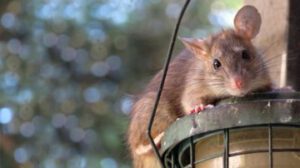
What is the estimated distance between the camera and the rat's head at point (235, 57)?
3.42 m

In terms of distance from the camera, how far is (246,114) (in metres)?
2.75

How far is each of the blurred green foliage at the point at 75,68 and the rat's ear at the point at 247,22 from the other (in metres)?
2.89

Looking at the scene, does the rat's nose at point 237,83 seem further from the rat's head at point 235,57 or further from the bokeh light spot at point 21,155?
the bokeh light spot at point 21,155

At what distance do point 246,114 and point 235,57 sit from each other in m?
0.82

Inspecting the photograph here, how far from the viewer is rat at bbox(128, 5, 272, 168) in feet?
11.4

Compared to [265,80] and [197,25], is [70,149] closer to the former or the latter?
[197,25]

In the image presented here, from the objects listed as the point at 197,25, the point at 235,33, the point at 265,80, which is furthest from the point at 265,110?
the point at 197,25

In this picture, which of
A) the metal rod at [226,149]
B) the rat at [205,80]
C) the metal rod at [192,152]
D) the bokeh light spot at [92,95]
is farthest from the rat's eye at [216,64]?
the bokeh light spot at [92,95]

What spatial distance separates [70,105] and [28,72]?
0.39 meters

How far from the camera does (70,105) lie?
6848 mm

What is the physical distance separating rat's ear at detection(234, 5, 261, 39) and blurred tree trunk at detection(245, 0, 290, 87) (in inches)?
4.5

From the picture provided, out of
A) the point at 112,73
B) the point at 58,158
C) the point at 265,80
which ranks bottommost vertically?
the point at 58,158

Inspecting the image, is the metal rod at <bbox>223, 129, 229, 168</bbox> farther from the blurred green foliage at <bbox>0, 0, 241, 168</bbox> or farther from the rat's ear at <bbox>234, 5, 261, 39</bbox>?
the blurred green foliage at <bbox>0, 0, 241, 168</bbox>

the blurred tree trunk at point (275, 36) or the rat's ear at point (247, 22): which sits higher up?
the rat's ear at point (247, 22)
